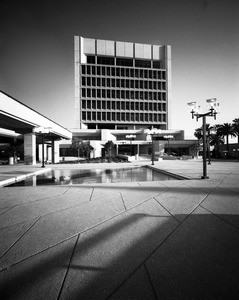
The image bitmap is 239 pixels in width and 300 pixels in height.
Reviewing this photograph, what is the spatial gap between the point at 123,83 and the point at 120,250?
7630 centimetres

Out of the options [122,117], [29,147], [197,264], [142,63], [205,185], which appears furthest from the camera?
[142,63]

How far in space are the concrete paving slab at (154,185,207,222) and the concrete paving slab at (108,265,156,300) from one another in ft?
7.13

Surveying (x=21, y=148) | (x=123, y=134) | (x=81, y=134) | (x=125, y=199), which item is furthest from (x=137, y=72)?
(x=125, y=199)

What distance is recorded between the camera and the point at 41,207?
5129mm

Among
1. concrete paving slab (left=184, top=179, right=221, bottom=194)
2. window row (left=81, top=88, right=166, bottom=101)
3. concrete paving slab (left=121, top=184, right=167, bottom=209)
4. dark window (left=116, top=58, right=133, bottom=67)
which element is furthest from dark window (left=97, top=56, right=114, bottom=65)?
concrete paving slab (left=121, top=184, right=167, bottom=209)

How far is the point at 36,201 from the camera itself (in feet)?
18.8

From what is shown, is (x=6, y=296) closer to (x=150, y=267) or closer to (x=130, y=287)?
(x=130, y=287)

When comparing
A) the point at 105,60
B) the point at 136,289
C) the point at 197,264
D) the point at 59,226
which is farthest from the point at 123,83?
the point at 136,289

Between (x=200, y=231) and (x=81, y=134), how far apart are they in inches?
2486

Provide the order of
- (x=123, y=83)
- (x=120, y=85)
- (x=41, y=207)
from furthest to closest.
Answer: (x=123, y=83) < (x=120, y=85) < (x=41, y=207)

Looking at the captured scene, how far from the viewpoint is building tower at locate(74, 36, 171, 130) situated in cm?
6881

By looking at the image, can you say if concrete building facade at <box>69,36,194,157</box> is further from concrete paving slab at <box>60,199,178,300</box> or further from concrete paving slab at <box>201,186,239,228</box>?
concrete paving slab at <box>60,199,178,300</box>

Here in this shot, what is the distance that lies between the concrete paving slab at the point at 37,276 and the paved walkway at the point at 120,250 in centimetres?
1

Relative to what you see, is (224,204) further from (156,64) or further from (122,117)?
(156,64)
